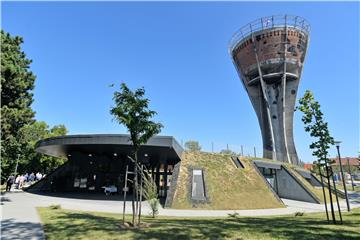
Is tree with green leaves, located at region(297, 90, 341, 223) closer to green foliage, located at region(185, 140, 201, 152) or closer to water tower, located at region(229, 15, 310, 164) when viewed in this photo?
green foliage, located at region(185, 140, 201, 152)

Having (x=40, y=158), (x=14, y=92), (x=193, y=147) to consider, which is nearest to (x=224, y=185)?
(x=14, y=92)

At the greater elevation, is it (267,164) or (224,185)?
(267,164)

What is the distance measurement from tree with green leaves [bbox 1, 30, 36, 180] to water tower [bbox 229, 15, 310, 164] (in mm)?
42925

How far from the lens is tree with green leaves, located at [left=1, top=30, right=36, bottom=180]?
14967mm

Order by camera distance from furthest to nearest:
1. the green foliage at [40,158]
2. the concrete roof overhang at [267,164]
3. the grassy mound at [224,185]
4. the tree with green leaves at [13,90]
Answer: the green foliage at [40,158]
the concrete roof overhang at [267,164]
the grassy mound at [224,185]
the tree with green leaves at [13,90]

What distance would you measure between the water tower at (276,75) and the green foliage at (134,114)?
138 feet

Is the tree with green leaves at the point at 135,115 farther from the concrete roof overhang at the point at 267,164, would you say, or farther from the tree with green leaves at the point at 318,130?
the concrete roof overhang at the point at 267,164

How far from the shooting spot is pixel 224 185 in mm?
21938

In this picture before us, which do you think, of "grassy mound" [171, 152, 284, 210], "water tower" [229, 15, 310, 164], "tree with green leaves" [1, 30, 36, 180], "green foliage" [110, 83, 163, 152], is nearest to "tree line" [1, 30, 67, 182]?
"tree with green leaves" [1, 30, 36, 180]

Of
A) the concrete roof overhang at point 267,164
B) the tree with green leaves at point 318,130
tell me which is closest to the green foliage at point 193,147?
the concrete roof overhang at point 267,164

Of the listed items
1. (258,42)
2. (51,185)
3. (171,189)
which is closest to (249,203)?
(171,189)

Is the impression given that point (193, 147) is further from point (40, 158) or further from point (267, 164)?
point (40, 158)

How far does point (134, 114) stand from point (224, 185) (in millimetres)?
14535

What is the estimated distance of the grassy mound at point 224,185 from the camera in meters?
19.4
